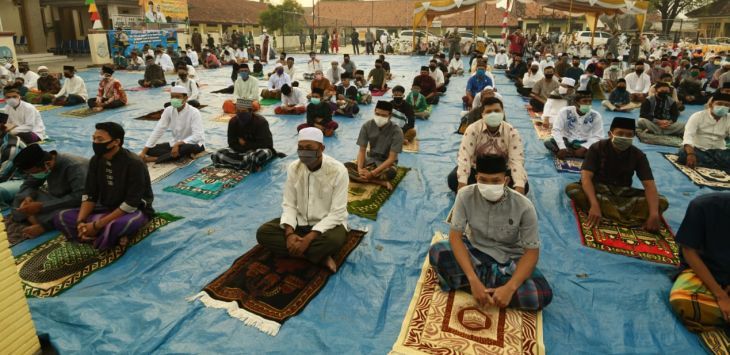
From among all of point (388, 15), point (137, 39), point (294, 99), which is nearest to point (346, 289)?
point (294, 99)

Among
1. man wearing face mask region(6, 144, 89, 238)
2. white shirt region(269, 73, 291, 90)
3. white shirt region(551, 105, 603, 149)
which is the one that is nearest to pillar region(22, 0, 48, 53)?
white shirt region(269, 73, 291, 90)

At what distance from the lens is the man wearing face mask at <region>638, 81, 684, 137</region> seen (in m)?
6.74

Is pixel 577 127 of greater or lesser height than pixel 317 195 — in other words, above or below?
above

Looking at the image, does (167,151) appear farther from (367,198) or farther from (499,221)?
(499,221)

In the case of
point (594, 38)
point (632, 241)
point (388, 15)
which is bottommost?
point (632, 241)

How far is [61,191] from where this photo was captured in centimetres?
370

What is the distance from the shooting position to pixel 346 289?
2.97 metres

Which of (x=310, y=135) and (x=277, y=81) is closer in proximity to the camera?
(x=310, y=135)

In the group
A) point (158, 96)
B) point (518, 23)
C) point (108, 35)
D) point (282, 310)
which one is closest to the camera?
point (282, 310)

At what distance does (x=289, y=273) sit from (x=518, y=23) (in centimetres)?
3457

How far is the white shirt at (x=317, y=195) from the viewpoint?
10.5ft

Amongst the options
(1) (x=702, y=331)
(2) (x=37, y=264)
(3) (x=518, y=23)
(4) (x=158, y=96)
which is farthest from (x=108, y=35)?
(3) (x=518, y=23)

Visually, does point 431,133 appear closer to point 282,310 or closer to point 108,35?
point 282,310

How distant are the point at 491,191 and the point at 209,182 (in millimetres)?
3445
